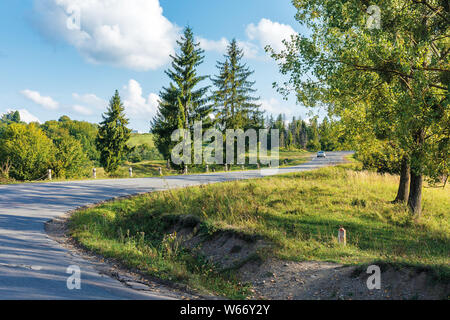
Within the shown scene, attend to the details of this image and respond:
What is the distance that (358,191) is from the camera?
48.2ft

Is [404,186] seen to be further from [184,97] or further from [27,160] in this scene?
[27,160]

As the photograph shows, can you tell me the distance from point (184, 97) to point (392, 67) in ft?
88.6

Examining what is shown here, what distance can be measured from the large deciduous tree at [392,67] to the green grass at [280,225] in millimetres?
2187

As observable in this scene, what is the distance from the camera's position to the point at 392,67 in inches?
362

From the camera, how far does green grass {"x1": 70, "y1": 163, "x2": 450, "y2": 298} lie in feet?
22.9

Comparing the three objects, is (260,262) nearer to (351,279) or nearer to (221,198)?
(351,279)

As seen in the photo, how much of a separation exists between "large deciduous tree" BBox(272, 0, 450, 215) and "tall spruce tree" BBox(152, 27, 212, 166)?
74.4 feet

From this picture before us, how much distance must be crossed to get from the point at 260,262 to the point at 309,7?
418 inches

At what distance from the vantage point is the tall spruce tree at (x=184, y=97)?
110 feet

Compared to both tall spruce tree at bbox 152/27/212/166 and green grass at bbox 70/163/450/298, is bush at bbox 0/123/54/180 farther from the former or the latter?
green grass at bbox 70/163/450/298

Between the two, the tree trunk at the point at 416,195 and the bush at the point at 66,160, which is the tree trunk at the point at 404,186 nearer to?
the tree trunk at the point at 416,195

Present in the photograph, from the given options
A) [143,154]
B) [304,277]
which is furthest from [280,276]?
[143,154]

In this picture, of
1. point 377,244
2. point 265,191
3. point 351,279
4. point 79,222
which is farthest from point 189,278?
point 265,191

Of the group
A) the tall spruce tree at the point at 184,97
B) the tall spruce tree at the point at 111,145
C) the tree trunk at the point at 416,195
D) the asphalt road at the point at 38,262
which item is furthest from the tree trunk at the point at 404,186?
the tall spruce tree at the point at 111,145
